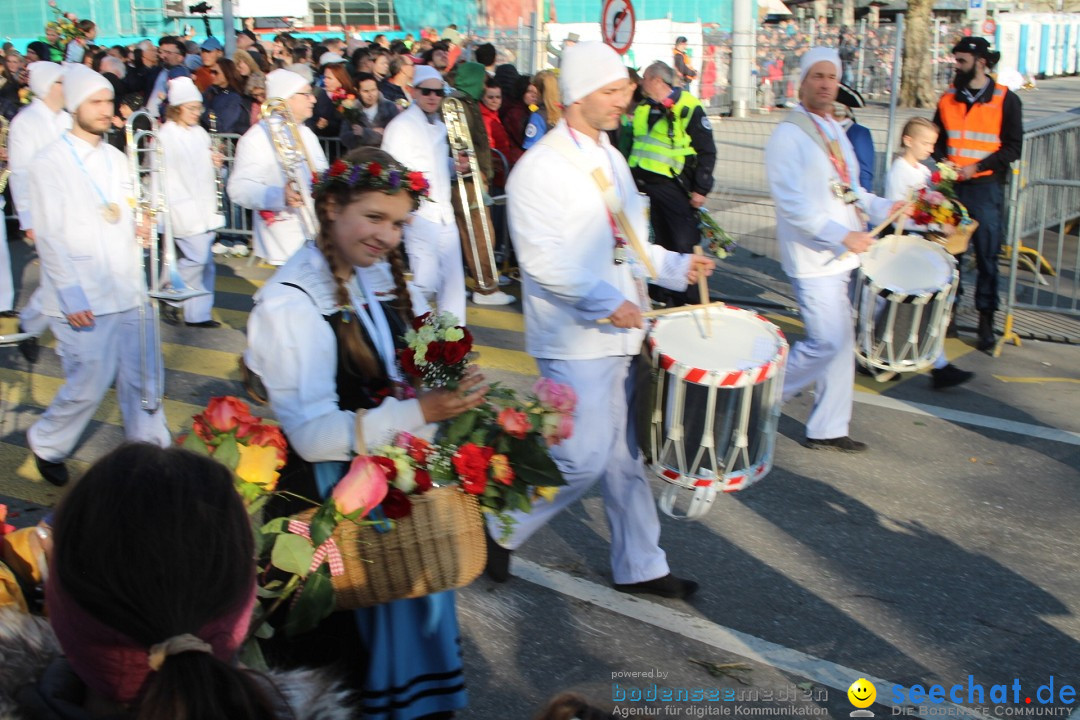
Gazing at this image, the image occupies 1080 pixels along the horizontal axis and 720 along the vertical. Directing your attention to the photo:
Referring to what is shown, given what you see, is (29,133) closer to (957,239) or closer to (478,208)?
(478,208)

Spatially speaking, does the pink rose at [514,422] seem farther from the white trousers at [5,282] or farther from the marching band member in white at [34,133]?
the white trousers at [5,282]

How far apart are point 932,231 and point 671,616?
3779 millimetres

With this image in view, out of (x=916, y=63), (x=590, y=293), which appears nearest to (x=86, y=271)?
(x=590, y=293)

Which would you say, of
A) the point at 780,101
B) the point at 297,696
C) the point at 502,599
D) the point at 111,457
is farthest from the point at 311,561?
the point at 780,101

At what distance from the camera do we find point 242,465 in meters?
2.65

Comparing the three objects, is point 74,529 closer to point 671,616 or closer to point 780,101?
point 671,616

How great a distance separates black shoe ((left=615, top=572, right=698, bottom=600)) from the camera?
4.86 metres

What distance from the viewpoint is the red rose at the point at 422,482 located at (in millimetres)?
2783

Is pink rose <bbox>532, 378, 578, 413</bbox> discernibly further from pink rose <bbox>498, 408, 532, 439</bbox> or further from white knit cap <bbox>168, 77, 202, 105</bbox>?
white knit cap <bbox>168, 77, 202, 105</bbox>

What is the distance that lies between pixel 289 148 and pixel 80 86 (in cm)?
224

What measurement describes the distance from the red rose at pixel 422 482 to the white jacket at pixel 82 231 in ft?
11.9

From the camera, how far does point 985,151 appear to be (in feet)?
28.5

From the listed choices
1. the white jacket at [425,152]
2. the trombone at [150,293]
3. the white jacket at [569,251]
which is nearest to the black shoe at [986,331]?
the white jacket at [425,152]

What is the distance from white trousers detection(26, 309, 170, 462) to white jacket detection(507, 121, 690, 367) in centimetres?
255
